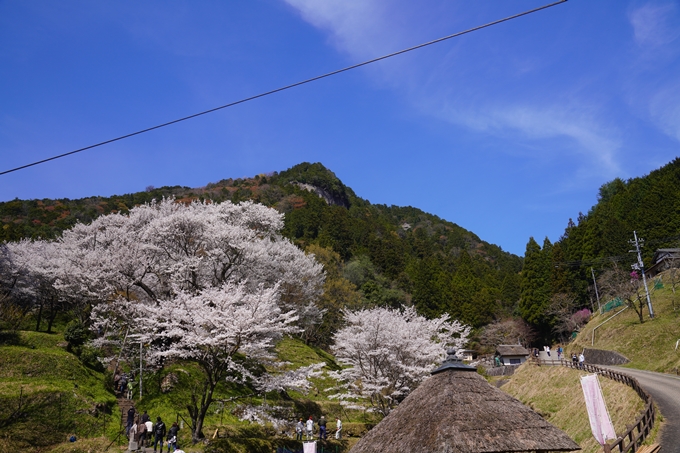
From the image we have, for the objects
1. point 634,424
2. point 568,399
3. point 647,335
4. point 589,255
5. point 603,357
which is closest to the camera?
point 634,424

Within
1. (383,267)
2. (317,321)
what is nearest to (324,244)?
(383,267)

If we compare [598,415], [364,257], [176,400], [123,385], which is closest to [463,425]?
[598,415]

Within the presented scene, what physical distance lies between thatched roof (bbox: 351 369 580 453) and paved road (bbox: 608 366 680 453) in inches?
117

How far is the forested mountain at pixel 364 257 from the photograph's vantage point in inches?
1911

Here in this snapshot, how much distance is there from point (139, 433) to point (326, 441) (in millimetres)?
7426

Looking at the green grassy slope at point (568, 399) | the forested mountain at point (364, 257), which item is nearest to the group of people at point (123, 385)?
the green grassy slope at point (568, 399)

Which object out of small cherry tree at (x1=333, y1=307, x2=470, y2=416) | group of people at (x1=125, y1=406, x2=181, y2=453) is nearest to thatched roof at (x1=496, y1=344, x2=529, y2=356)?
small cherry tree at (x1=333, y1=307, x2=470, y2=416)

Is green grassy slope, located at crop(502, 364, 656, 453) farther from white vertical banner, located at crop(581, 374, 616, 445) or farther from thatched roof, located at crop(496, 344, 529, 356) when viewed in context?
thatched roof, located at crop(496, 344, 529, 356)

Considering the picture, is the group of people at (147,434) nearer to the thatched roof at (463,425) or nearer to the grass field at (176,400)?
the grass field at (176,400)

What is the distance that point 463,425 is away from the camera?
9.51m

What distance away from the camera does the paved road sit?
1073 cm

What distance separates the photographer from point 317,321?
37781mm

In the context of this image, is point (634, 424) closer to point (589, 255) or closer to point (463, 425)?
point (463, 425)

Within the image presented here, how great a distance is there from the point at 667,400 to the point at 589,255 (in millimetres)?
36258
